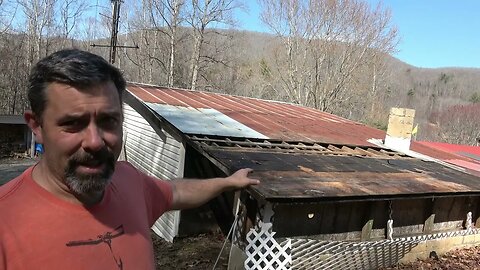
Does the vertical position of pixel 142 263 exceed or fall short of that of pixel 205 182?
it falls short

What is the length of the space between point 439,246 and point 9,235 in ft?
32.1

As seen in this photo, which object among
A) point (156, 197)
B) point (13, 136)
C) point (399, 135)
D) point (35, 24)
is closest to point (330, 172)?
point (399, 135)

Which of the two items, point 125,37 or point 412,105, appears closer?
point 125,37

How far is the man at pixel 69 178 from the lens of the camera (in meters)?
1.47

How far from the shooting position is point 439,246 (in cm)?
923

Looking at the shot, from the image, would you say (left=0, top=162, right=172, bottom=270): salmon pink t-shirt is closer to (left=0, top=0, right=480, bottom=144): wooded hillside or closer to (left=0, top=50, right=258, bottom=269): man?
(left=0, top=50, right=258, bottom=269): man

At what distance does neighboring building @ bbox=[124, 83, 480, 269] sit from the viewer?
6219 millimetres

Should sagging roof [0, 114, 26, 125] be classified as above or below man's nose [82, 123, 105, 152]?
below

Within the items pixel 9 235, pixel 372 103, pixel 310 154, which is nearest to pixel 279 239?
pixel 310 154

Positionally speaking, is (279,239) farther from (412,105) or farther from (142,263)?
(412,105)

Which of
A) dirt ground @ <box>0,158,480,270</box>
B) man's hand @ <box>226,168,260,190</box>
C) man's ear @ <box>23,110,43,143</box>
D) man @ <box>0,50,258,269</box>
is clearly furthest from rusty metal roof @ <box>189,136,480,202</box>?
man's ear @ <box>23,110,43,143</box>

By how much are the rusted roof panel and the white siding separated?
1031mm

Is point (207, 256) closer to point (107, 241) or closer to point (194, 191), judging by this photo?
point (194, 191)

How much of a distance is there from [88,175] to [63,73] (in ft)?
1.34
